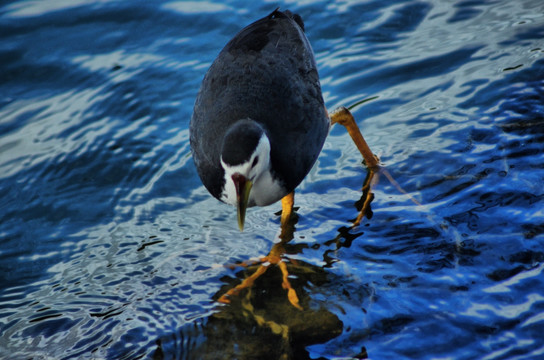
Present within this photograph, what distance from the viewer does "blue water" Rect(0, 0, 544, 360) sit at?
3.56 metres

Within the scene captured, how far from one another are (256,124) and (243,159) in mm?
291

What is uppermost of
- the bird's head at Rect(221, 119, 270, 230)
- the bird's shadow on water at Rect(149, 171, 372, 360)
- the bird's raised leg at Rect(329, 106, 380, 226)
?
the bird's head at Rect(221, 119, 270, 230)

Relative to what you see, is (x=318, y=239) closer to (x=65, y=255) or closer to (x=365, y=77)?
(x=65, y=255)

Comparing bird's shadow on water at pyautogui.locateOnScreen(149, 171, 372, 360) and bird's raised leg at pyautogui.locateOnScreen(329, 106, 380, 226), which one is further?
bird's raised leg at pyautogui.locateOnScreen(329, 106, 380, 226)

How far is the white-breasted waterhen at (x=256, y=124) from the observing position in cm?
375

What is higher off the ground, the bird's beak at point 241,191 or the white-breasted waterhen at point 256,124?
the white-breasted waterhen at point 256,124

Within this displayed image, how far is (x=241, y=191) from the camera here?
3764mm

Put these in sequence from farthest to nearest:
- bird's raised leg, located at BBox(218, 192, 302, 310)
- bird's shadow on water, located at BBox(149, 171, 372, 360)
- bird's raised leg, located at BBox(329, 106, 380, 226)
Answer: bird's raised leg, located at BBox(329, 106, 380, 226), bird's raised leg, located at BBox(218, 192, 302, 310), bird's shadow on water, located at BBox(149, 171, 372, 360)

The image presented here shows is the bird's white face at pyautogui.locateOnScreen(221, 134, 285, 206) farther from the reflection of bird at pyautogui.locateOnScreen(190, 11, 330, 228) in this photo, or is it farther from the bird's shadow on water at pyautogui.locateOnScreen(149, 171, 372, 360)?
the bird's shadow on water at pyautogui.locateOnScreen(149, 171, 372, 360)

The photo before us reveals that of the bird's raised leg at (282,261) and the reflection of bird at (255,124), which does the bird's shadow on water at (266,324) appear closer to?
the bird's raised leg at (282,261)

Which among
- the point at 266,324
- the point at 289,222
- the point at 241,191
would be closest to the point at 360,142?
the point at 289,222

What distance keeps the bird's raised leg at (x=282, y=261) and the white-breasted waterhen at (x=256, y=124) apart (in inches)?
2.9

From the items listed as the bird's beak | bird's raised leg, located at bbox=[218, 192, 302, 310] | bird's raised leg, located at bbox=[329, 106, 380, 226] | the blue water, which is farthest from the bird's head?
bird's raised leg, located at bbox=[329, 106, 380, 226]

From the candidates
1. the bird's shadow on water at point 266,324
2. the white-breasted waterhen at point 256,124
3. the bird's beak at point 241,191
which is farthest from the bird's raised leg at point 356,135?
the bird's beak at point 241,191
